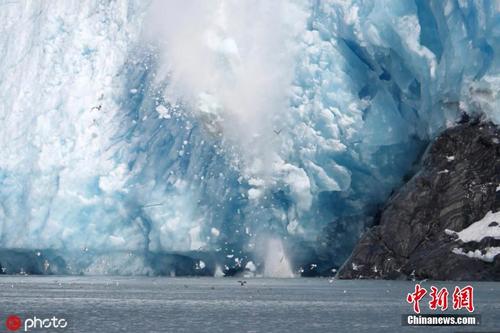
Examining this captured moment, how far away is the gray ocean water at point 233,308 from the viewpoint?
4241cm

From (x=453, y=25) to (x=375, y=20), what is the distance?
200 inches

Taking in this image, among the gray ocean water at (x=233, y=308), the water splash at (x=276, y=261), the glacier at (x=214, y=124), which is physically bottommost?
the gray ocean water at (x=233, y=308)

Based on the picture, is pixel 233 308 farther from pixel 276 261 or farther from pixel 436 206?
pixel 276 261

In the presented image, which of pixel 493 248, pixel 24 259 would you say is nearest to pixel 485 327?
pixel 493 248

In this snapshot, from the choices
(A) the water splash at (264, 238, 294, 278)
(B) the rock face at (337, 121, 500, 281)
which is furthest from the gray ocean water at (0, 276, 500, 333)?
(A) the water splash at (264, 238, 294, 278)

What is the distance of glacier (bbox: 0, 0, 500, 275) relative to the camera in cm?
7444

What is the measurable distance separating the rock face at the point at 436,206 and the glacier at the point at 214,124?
250 cm

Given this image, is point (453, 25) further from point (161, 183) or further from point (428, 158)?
point (161, 183)

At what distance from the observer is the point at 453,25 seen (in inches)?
2768

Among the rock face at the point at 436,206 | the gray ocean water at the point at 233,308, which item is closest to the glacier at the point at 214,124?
the rock face at the point at 436,206

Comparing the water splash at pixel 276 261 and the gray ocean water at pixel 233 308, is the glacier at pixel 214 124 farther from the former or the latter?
the gray ocean water at pixel 233 308

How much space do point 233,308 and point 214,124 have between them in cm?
2792

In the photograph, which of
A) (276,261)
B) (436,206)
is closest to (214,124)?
(276,261)

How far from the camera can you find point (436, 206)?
246 feet
